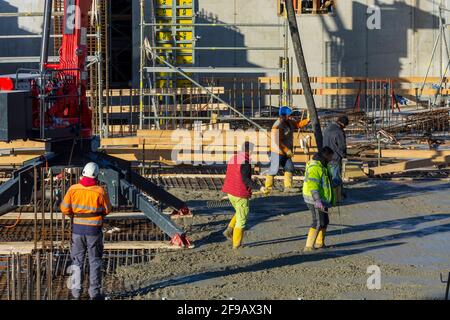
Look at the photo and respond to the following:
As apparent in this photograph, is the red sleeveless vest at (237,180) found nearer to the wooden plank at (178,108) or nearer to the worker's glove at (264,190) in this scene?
the worker's glove at (264,190)

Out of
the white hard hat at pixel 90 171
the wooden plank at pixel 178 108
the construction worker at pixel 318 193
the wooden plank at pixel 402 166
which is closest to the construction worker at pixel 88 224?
the white hard hat at pixel 90 171

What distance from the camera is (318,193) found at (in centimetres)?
1350

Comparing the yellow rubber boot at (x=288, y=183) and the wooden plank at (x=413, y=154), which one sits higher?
the wooden plank at (x=413, y=154)

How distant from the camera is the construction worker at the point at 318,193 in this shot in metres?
13.5

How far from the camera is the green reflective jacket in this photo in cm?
1352

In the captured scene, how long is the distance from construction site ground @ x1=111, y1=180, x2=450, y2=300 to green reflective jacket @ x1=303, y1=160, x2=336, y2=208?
75cm

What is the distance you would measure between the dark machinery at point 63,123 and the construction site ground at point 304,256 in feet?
3.40

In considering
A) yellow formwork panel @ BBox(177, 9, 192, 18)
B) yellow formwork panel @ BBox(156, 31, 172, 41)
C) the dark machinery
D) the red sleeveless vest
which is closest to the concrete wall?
yellow formwork panel @ BBox(177, 9, 192, 18)

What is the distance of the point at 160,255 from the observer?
13477 mm

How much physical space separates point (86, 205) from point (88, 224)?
8.7 inches

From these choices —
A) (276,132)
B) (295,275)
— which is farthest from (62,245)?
(276,132)

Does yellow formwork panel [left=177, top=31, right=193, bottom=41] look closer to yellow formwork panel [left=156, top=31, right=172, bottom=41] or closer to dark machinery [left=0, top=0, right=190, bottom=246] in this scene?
yellow formwork panel [left=156, top=31, right=172, bottom=41]

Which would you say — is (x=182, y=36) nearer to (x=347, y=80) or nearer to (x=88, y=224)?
(x=347, y=80)
